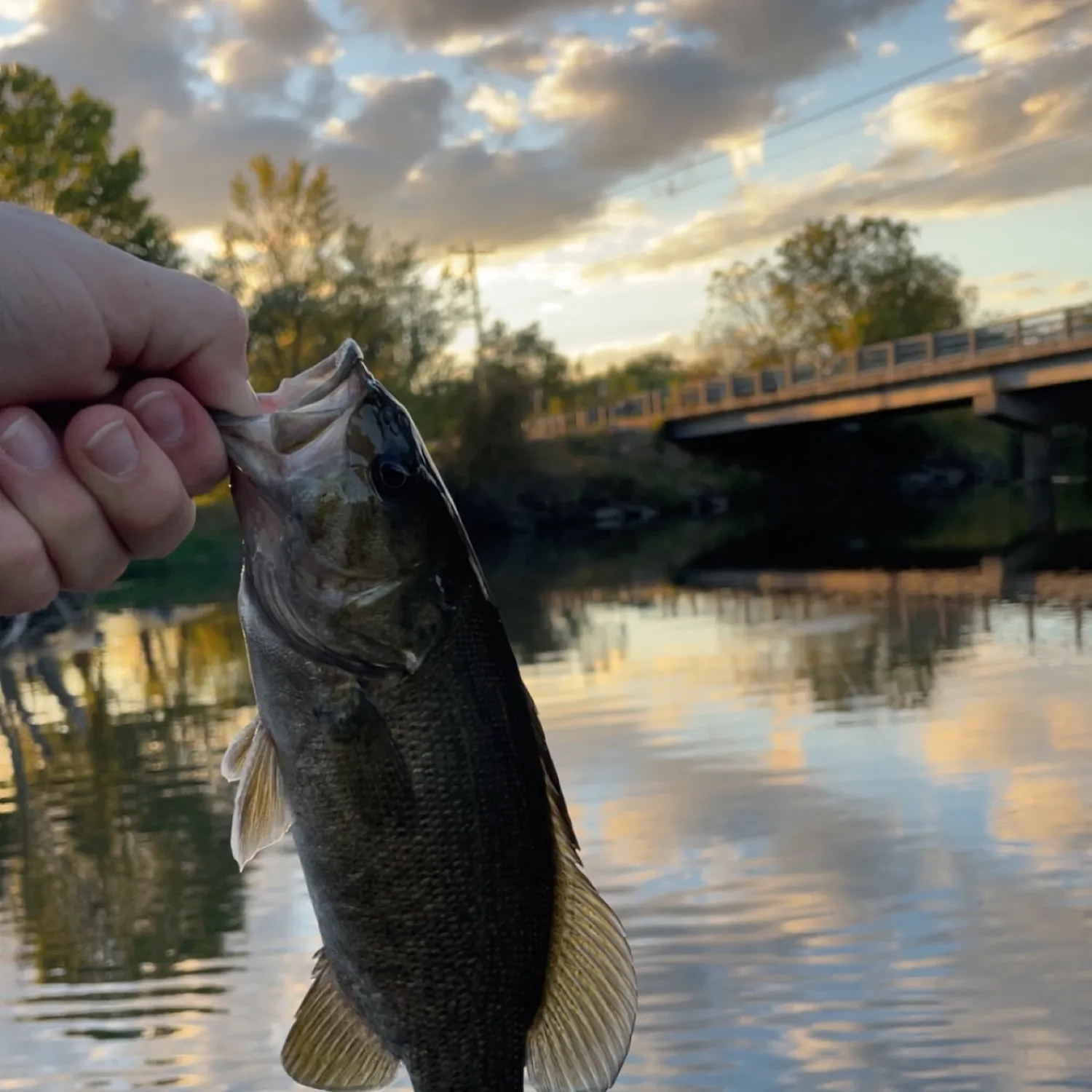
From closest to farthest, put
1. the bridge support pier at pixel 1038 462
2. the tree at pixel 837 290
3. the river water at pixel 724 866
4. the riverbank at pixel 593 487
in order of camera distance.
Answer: the river water at pixel 724 866, the riverbank at pixel 593 487, the bridge support pier at pixel 1038 462, the tree at pixel 837 290

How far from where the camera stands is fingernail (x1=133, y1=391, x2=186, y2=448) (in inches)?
95.1

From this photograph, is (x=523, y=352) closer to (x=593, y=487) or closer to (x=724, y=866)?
(x=593, y=487)

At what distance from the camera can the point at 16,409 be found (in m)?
2.37

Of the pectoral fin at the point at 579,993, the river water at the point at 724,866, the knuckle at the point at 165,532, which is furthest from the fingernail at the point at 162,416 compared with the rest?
the river water at the point at 724,866

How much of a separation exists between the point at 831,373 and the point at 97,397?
49.3 metres

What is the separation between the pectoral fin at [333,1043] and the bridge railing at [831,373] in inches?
1604

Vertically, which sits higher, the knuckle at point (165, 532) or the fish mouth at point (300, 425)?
the fish mouth at point (300, 425)

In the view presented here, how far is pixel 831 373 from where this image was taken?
49906mm

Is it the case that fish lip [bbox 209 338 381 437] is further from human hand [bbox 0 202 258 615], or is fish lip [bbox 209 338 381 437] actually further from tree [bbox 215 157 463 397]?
tree [bbox 215 157 463 397]

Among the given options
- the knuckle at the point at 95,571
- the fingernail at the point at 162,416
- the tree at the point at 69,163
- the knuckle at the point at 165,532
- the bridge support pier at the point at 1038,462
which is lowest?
the bridge support pier at the point at 1038,462

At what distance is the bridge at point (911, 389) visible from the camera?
41.8m

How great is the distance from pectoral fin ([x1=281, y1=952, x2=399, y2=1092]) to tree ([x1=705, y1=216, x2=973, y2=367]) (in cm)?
7225

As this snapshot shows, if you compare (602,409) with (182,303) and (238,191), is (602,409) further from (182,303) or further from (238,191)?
(182,303)

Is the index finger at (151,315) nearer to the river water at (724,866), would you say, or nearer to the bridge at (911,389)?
the river water at (724,866)
